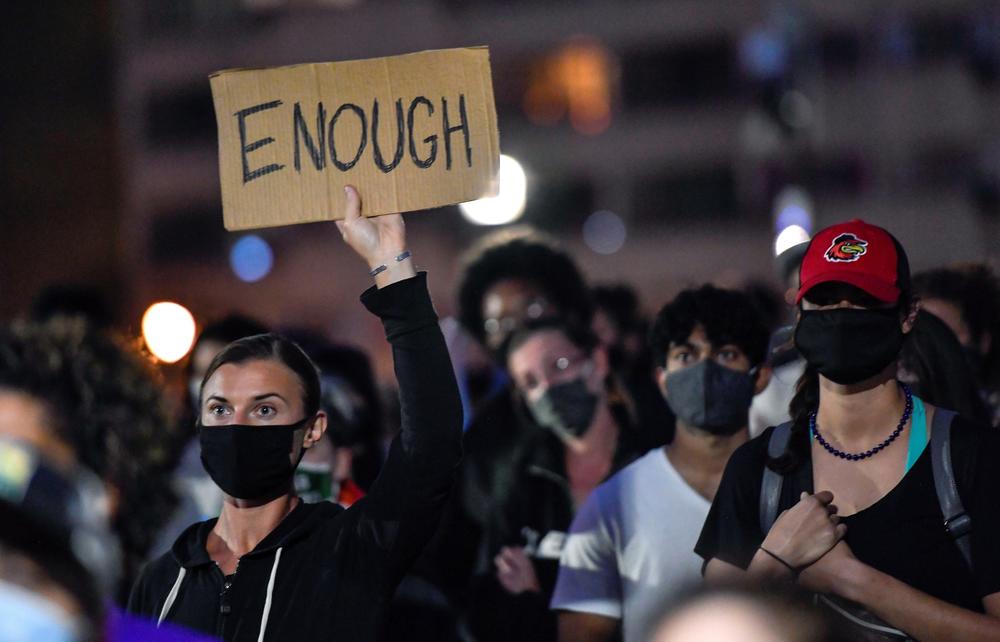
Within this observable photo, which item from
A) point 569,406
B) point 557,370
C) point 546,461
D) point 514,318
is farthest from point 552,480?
point 514,318

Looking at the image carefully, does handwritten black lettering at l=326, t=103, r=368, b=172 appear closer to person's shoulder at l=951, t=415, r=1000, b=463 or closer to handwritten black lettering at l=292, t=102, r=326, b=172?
handwritten black lettering at l=292, t=102, r=326, b=172

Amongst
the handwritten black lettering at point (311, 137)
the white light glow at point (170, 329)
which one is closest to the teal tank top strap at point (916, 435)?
the handwritten black lettering at point (311, 137)

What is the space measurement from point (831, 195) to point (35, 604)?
152ft

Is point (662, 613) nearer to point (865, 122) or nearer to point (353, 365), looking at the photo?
point (353, 365)

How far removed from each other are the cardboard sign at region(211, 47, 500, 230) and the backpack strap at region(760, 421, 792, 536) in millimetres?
1016

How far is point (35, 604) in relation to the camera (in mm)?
1710

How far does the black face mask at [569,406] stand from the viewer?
18.5 ft

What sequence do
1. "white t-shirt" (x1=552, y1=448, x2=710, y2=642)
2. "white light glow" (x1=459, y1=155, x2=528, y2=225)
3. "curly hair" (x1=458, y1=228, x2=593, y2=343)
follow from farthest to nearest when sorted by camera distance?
"white light glow" (x1=459, y1=155, x2=528, y2=225), "curly hair" (x1=458, y1=228, x2=593, y2=343), "white t-shirt" (x1=552, y1=448, x2=710, y2=642)

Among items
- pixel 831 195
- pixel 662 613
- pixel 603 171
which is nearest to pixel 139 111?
pixel 603 171

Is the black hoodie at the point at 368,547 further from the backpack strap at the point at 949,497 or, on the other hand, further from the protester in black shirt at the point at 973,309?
the protester in black shirt at the point at 973,309

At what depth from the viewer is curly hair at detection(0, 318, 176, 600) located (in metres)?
5.12

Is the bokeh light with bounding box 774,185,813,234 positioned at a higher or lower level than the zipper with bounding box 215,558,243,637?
higher

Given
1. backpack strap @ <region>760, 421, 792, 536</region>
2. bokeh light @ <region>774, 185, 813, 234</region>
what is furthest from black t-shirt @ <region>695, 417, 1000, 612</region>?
bokeh light @ <region>774, 185, 813, 234</region>

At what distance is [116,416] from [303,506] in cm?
142
